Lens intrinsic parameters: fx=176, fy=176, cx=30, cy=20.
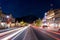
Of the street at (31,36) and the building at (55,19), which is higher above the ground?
the building at (55,19)

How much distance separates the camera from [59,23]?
92625 millimetres

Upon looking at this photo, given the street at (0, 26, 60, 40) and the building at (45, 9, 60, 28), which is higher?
the building at (45, 9, 60, 28)

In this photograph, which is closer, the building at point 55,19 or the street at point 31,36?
the street at point 31,36

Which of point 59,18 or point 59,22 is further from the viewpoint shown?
point 59,18

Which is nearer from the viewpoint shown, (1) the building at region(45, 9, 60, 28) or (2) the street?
(2) the street

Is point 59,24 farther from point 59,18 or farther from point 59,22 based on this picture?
point 59,18

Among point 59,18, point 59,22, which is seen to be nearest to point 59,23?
point 59,22

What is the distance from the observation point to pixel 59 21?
94062 millimetres

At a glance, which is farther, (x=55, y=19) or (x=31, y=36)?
(x=55, y=19)

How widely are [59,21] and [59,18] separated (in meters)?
6.61

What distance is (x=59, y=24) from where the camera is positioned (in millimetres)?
91812

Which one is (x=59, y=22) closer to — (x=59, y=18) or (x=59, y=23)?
(x=59, y=23)

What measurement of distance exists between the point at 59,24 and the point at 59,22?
183 centimetres

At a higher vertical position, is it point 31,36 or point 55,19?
point 55,19
